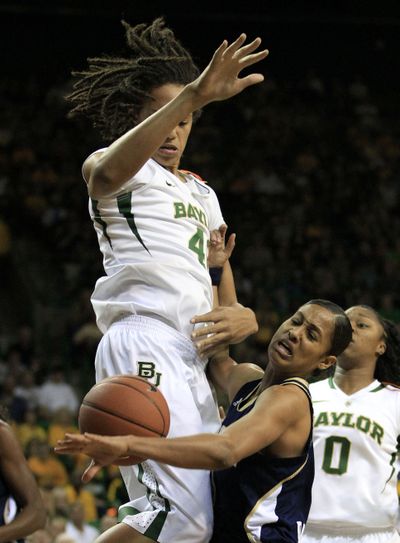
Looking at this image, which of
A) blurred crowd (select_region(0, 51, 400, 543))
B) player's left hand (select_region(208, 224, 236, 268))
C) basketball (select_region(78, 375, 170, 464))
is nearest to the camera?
basketball (select_region(78, 375, 170, 464))

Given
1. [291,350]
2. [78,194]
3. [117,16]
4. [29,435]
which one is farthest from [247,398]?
[117,16]

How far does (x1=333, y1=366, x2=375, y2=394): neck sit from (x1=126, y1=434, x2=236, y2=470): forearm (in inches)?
94.3

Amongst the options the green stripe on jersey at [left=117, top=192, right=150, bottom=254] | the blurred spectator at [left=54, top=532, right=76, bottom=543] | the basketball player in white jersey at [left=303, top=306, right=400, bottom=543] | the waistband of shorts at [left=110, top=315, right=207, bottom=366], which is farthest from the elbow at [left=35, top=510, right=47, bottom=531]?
the blurred spectator at [left=54, top=532, right=76, bottom=543]

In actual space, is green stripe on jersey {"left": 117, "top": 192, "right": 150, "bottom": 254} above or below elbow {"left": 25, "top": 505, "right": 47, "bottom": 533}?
above

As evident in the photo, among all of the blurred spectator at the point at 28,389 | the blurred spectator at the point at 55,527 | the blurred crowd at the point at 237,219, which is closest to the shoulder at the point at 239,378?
the blurred spectator at the point at 55,527

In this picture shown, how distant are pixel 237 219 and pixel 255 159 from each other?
5.49 ft

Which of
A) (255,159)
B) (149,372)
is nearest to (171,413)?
(149,372)

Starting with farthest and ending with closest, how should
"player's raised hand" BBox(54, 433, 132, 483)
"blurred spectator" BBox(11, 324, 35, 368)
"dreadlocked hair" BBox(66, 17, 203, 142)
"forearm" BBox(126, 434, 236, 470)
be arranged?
1. "blurred spectator" BBox(11, 324, 35, 368)
2. "dreadlocked hair" BBox(66, 17, 203, 142)
3. "forearm" BBox(126, 434, 236, 470)
4. "player's raised hand" BBox(54, 433, 132, 483)

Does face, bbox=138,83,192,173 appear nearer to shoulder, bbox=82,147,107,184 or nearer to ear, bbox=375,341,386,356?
shoulder, bbox=82,147,107,184

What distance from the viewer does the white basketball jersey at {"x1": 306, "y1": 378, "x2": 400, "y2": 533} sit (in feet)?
18.3

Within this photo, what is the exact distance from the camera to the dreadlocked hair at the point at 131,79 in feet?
14.0

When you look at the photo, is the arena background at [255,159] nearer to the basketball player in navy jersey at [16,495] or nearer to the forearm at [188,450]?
the basketball player in navy jersey at [16,495]

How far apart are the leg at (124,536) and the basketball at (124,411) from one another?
0.49m

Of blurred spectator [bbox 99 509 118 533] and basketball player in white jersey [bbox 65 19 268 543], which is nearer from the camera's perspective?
basketball player in white jersey [bbox 65 19 268 543]
